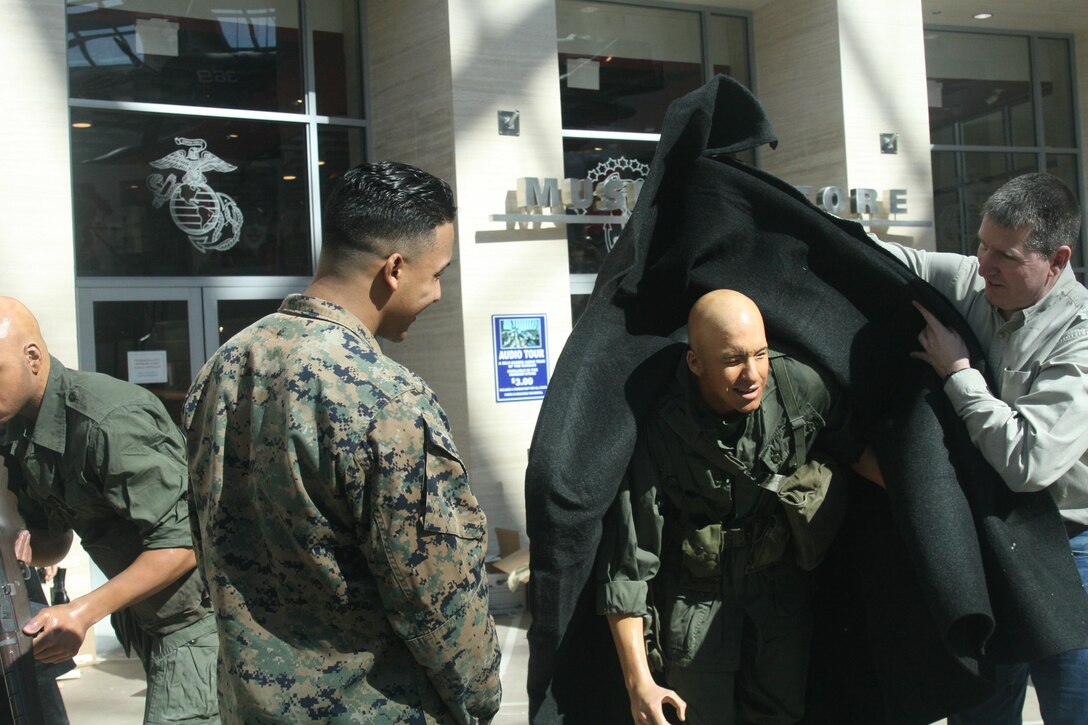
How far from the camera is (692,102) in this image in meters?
2.85

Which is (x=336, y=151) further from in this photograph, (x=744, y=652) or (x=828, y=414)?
(x=744, y=652)

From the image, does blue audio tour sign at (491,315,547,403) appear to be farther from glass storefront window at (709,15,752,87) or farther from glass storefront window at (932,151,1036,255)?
glass storefront window at (932,151,1036,255)

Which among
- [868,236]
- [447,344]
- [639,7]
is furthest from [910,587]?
[639,7]

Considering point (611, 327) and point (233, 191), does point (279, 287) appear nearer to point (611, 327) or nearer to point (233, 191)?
point (233, 191)

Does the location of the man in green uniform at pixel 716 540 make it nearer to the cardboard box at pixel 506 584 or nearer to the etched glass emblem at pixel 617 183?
the cardboard box at pixel 506 584

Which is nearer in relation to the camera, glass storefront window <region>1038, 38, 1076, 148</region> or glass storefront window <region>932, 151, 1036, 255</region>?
glass storefront window <region>932, 151, 1036, 255</region>

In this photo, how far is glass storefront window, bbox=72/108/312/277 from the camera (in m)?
A: 7.00

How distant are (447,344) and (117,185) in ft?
7.96

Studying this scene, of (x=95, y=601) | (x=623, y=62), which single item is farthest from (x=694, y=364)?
(x=623, y=62)

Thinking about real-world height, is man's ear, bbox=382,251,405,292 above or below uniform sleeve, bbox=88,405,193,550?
above

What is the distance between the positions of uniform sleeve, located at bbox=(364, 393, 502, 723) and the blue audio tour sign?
554 cm

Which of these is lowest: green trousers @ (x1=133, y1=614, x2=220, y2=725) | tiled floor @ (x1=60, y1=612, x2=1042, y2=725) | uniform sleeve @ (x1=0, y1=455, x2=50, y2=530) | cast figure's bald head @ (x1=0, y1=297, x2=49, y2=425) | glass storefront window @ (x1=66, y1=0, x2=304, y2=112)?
tiled floor @ (x1=60, y1=612, x2=1042, y2=725)

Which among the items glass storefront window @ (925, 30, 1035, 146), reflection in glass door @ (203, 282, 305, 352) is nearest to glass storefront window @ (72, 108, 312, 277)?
reflection in glass door @ (203, 282, 305, 352)

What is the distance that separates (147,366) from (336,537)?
18.9ft
